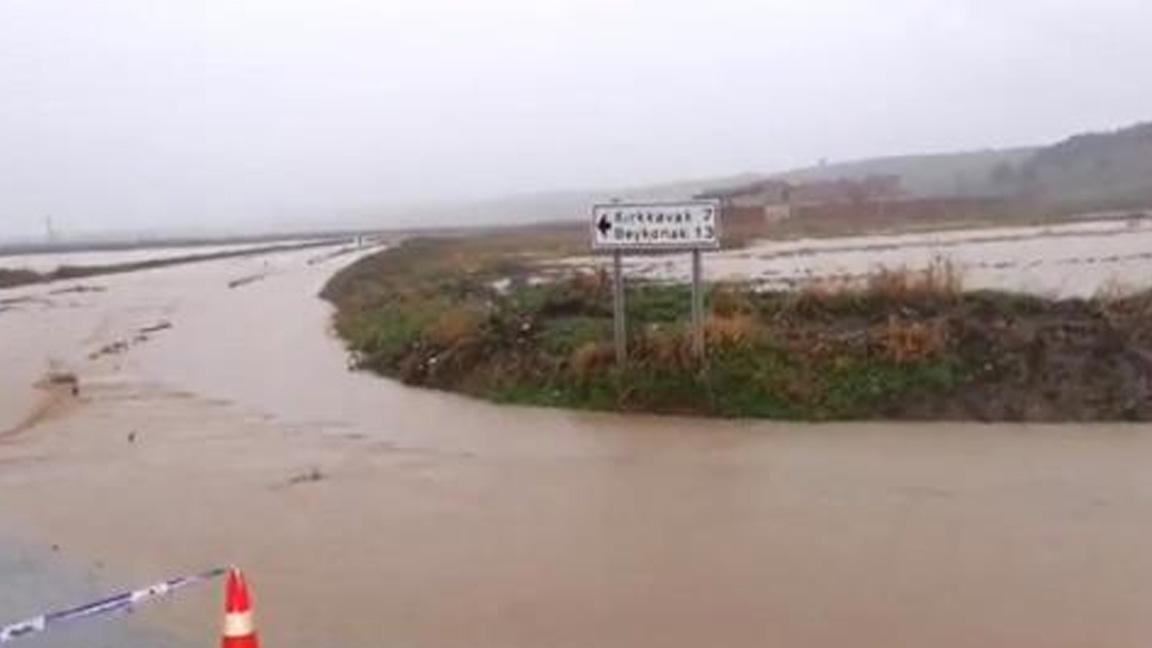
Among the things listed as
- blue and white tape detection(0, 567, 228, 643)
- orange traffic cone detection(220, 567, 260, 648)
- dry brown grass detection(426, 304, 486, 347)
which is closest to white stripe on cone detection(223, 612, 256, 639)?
orange traffic cone detection(220, 567, 260, 648)

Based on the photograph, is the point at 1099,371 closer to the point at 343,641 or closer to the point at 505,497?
the point at 505,497

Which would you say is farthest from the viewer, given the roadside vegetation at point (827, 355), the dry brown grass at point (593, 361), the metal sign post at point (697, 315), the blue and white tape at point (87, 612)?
the dry brown grass at point (593, 361)

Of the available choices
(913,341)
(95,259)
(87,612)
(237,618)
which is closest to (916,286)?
(913,341)

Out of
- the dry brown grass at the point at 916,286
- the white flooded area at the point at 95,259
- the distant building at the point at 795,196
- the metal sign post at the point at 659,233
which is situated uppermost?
the metal sign post at the point at 659,233

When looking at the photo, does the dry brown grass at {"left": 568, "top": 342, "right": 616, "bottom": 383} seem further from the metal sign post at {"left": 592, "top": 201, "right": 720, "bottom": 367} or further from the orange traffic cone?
the orange traffic cone

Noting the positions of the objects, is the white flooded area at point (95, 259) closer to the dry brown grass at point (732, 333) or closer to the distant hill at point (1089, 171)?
the distant hill at point (1089, 171)

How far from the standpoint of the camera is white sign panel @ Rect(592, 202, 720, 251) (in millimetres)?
14234

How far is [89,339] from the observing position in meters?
29.8

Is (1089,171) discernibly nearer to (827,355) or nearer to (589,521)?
(827,355)

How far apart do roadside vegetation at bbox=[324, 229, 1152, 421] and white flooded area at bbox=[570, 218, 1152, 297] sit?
262 centimetres

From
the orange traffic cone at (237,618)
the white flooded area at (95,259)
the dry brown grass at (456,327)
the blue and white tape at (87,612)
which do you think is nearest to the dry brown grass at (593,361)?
the dry brown grass at (456,327)

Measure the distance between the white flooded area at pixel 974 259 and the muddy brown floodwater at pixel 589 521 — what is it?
638cm

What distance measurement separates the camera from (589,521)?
1024 cm

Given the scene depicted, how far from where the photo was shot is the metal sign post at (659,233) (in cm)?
1423
